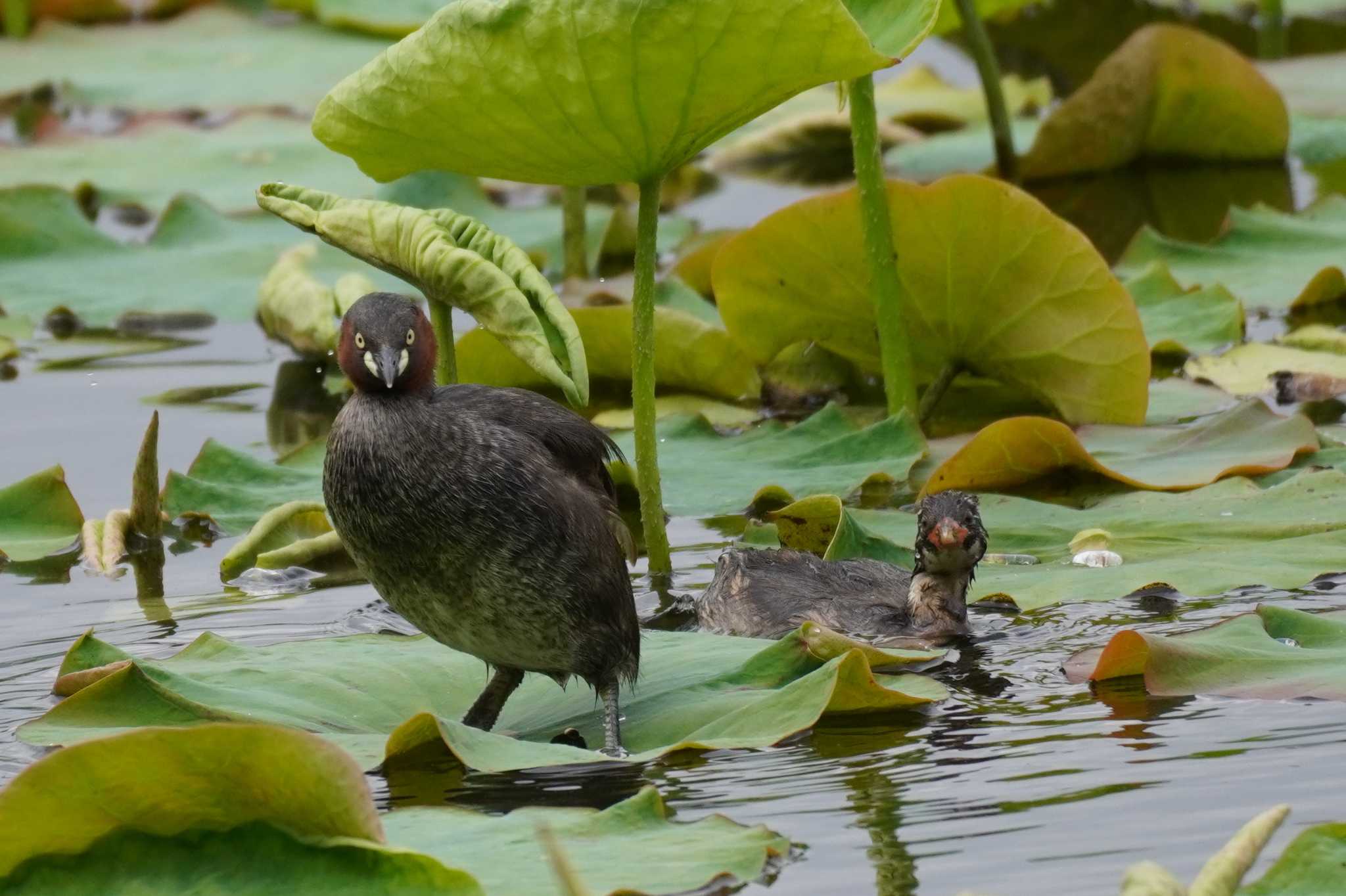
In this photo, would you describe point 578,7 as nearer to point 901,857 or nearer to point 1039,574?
point 1039,574

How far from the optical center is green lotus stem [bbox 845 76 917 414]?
19.8ft

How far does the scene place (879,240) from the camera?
6.12 metres

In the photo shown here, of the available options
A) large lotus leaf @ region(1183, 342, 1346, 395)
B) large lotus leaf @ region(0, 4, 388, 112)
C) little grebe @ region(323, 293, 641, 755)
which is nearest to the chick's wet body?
little grebe @ region(323, 293, 641, 755)

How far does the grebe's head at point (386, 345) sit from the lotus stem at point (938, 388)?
2436 mm

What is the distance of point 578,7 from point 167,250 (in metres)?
5.46

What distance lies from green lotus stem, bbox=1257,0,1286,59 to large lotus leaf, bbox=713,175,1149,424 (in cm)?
767

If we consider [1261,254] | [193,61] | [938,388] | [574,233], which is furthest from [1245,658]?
[193,61]

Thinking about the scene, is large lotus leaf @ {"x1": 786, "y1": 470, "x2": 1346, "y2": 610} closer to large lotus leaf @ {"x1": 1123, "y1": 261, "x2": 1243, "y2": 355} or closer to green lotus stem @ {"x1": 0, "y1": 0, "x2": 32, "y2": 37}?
large lotus leaf @ {"x1": 1123, "y1": 261, "x2": 1243, "y2": 355}

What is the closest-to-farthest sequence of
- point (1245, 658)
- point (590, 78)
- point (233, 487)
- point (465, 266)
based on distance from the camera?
point (1245, 658), point (590, 78), point (465, 266), point (233, 487)

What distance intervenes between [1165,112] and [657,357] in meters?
4.43

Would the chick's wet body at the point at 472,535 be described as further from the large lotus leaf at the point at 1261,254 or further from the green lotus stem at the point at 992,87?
the green lotus stem at the point at 992,87

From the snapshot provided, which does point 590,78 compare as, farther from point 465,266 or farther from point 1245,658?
point 1245,658

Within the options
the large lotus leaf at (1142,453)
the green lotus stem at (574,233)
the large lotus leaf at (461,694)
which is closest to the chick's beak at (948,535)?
the large lotus leaf at (461,694)

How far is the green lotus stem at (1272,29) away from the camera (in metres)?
13.2
